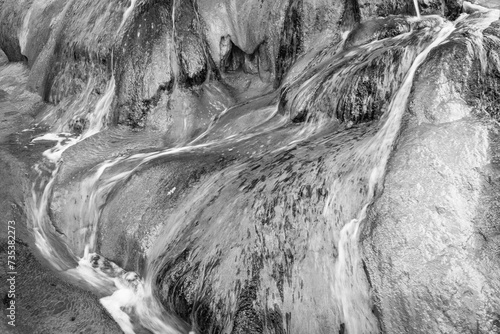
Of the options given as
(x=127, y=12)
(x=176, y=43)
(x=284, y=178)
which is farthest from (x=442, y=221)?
(x=127, y=12)

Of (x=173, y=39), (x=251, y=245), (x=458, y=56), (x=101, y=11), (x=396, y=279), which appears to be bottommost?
(x=396, y=279)

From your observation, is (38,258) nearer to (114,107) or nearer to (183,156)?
(183,156)

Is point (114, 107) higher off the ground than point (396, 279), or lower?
higher

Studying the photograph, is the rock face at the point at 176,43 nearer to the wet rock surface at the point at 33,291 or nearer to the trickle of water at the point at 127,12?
the trickle of water at the point at 127,12

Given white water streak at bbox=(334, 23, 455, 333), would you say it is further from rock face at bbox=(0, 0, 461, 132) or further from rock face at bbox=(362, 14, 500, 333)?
rock face at bbox=(0, 0, 461, 132)

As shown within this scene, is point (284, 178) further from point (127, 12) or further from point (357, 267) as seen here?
point (127, 12)

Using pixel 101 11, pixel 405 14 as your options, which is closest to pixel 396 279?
pixel 405 14

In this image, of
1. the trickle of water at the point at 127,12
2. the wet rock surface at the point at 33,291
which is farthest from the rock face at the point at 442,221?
the trickle of water at the point at 127,12
